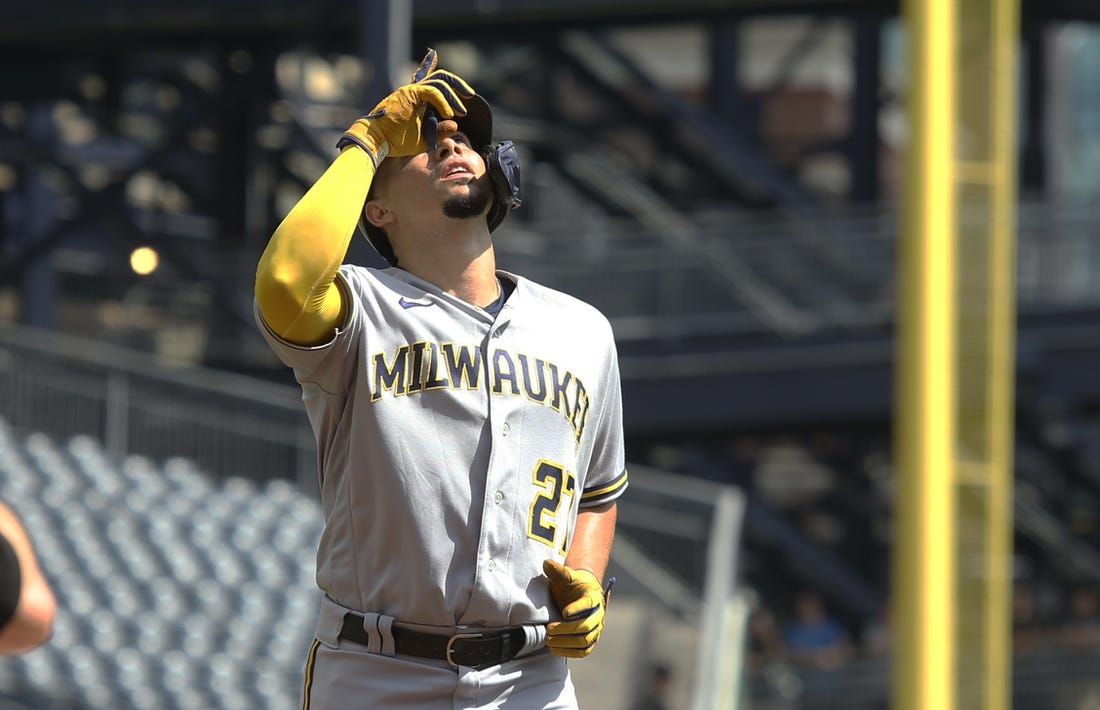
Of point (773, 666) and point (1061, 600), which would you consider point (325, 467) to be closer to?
point (773, 666)

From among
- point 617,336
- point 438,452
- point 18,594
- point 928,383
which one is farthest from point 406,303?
point 617,336

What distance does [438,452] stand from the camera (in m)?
2.88

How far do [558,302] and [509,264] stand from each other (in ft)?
31.9

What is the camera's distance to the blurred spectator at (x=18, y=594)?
266cm

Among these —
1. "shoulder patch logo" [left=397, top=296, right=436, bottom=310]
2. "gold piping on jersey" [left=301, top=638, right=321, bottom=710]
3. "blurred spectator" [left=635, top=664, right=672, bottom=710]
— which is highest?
"shoulder patch logo" [left=397, top=296, right=436, bottom=310]

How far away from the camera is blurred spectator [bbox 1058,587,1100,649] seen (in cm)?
1411

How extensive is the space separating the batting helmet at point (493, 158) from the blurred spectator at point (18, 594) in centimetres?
81

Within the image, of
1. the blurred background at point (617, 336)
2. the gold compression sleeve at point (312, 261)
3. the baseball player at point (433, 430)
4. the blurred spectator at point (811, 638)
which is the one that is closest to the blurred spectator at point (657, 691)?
the blurred background at point (617, 336)

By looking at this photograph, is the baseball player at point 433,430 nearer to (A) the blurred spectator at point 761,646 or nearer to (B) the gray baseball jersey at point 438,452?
(B) the gray baseball jersey at point 438,452

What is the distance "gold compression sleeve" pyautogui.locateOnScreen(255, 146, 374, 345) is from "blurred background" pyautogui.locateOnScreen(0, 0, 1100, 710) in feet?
7.92

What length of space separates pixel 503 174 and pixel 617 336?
10666mm

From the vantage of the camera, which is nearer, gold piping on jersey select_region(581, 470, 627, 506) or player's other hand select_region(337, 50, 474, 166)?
player's other hand select_region(337, 50, 474, 166)

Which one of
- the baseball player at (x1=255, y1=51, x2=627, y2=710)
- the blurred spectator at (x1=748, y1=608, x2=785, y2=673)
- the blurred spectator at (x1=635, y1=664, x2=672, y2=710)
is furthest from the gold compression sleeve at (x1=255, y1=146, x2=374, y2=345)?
the blurred spectator at (x1=748, y1=608, x2=785, y2=673)

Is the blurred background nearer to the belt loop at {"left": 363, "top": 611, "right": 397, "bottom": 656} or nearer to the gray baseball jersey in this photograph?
the gray baseball jersey
